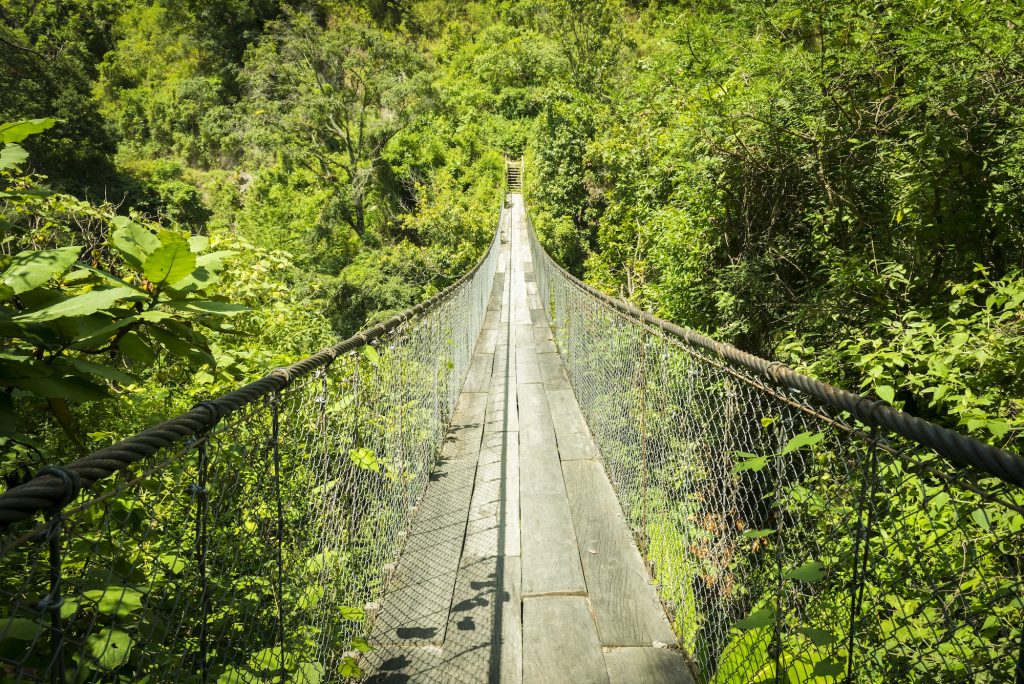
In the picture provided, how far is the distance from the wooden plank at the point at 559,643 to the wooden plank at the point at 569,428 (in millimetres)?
1297

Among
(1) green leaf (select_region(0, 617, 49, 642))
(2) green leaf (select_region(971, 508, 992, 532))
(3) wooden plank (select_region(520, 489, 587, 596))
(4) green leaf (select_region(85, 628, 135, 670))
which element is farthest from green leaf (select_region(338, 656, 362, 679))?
(2) green leaf (select_region(971, 508, 992, 532))

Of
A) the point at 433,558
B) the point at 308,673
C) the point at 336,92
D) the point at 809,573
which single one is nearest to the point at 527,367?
the point at 433,558

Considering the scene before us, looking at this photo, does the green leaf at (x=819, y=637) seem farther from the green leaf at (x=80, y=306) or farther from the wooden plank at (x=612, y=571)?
the green leaf at (x=80, y=306)

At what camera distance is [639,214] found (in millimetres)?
11992

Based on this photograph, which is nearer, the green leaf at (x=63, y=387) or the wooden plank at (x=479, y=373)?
the green leaf at (x=63, y=387)

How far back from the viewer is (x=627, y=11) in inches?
1351

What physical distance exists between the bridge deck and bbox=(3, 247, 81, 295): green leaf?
4.84ft

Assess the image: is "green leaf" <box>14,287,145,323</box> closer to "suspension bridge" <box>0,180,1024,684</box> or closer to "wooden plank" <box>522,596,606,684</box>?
"suspension bridge" <box>0,180,1024,684</box>

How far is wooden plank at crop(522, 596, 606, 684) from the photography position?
1.74 m

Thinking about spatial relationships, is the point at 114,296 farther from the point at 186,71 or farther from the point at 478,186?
the point at 186,71

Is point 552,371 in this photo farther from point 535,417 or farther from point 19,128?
point 19,128

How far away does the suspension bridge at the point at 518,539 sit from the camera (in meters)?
0.89

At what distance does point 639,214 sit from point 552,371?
772cm

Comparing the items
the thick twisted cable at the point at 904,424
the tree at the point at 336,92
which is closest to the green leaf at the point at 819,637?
the thick twisted cable at the point at 904,424
